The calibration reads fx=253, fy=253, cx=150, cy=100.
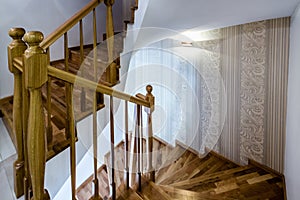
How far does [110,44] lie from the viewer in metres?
2.43

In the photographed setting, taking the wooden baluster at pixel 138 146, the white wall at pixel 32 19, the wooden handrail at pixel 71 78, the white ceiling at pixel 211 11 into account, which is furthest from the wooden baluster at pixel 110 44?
the white wall at pixel 32 19

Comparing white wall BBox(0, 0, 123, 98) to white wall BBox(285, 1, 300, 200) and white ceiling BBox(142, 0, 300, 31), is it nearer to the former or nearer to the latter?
white ceiling BBox(142, 0, 300, 31)

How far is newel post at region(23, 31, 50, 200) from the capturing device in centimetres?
111

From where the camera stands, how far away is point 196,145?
430cm

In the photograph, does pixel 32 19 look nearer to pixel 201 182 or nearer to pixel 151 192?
pixel 151 192

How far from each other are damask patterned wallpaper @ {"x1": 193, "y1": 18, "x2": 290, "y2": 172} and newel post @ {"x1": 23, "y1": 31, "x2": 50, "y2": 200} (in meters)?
2.60

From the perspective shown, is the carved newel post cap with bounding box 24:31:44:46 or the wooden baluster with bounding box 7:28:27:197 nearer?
the carved newel post cap with bounding box 24:31:44:46

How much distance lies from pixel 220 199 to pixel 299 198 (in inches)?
25.3

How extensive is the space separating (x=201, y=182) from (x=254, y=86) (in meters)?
1.39

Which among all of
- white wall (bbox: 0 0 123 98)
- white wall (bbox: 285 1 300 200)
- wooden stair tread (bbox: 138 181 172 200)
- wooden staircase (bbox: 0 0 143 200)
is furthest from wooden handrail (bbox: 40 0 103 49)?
white wall (bbox: 285 1 300 200)

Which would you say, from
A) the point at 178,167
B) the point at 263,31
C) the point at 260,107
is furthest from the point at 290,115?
the point at 178,167

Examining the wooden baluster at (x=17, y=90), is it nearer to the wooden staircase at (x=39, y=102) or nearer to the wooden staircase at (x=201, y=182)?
the wooden staircase at (x=39, y=102)

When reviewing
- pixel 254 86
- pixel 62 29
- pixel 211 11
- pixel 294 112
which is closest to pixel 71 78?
pixel 62 29

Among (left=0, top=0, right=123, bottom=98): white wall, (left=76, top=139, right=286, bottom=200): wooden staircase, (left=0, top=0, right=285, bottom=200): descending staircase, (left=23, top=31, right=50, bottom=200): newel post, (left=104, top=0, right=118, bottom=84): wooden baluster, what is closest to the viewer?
(left=23, top=31, right=50, bottom=200): newel post
